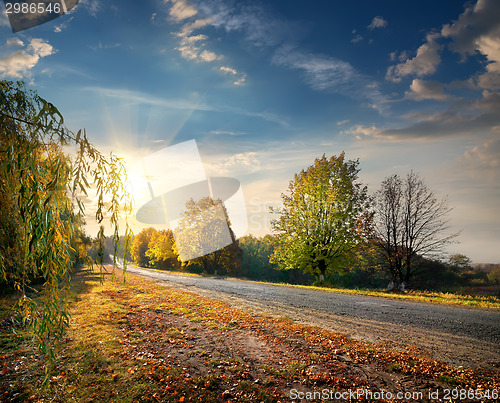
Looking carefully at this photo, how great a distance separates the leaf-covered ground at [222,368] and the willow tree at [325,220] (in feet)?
48.7

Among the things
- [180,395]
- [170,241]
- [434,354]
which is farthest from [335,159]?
[170,241]

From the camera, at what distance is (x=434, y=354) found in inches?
245

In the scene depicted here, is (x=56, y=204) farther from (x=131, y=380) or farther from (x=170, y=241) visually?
(x=170, y=241)

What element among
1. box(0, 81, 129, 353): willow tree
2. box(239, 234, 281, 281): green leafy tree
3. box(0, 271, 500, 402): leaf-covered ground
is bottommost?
box(239, 234, 281, 281): green leafy tree

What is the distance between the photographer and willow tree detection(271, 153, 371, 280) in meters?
22.2

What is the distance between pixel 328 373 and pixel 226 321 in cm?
505

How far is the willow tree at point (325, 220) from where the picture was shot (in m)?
22.2

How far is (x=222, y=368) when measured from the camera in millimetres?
5840

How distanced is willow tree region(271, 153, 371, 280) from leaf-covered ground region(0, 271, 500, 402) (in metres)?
14.8

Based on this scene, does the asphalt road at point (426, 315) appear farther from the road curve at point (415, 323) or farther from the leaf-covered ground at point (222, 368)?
the leaf-covered ground at point (222, 368)

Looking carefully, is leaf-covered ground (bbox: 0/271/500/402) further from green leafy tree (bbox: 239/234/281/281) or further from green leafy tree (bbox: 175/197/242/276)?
green leafy tree (bbox: 239/234/281/281)

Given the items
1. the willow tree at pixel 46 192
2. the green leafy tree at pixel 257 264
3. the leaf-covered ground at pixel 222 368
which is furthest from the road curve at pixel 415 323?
the green leafy tree at pixel 257 264

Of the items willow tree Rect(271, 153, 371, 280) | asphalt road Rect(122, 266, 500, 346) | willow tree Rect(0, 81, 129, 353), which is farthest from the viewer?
willow tree Rect(271, 153, 371, 280)

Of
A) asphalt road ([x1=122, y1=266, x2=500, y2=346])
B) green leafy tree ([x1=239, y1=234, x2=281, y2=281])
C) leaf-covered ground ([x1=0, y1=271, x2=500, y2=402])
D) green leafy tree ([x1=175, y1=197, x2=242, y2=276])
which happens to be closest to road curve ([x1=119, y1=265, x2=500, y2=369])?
asphalt road ([x1=122, y1=266, x2=500, y2=346])
